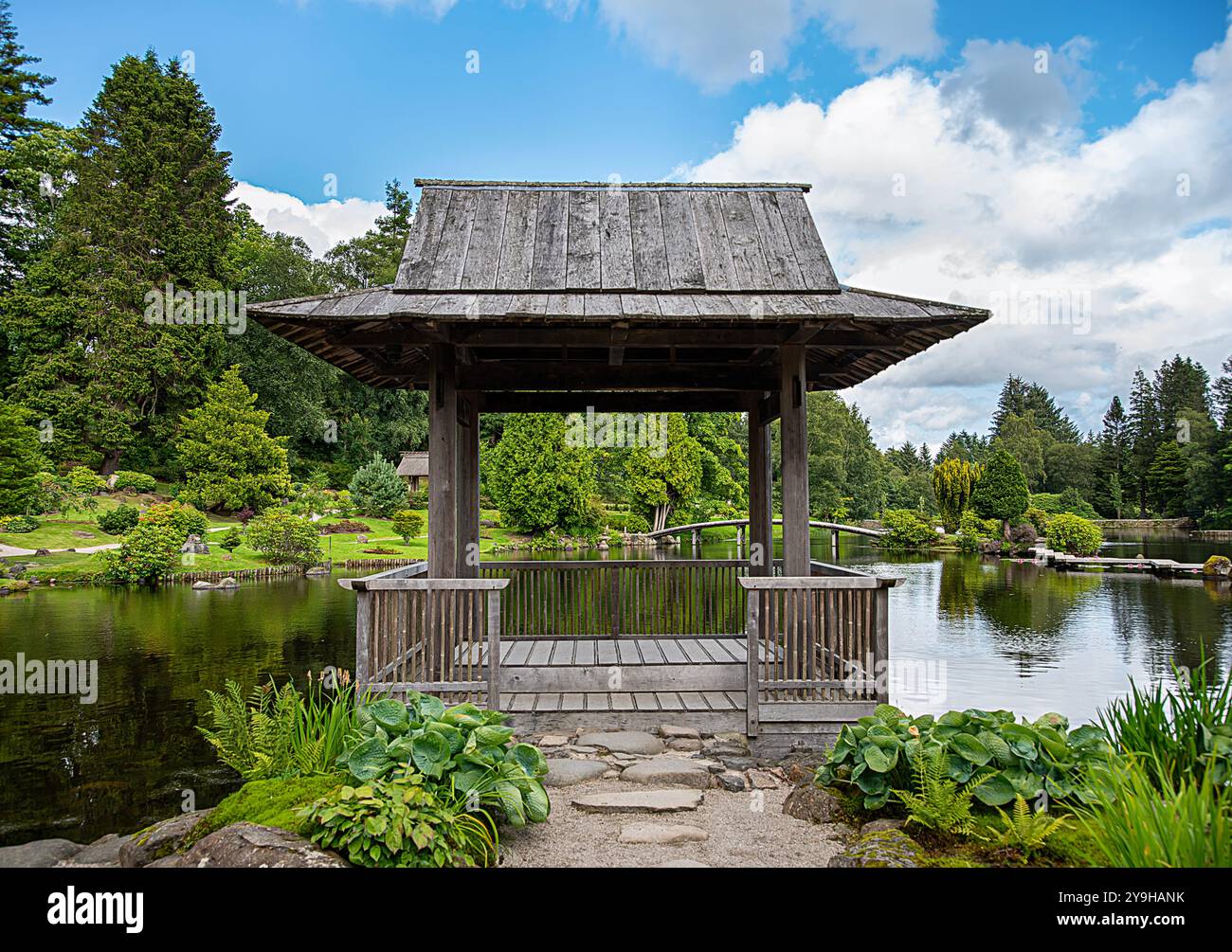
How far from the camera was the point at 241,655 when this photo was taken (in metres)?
10.6

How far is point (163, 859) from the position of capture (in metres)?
3.52

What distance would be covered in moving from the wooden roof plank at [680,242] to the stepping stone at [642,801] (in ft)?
12.8

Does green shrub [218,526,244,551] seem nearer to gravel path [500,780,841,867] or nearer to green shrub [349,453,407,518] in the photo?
green shrub [349,453,407,518]

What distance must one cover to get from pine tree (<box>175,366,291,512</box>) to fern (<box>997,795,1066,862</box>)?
2657 cm

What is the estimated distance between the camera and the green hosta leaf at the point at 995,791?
3.51 metres

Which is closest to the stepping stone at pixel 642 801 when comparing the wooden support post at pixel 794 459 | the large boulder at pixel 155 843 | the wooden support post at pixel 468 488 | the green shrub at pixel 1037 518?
the large boulder at pixel 155 843

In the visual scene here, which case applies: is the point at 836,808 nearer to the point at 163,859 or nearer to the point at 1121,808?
the point at 1121,808

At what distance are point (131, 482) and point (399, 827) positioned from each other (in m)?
28.5

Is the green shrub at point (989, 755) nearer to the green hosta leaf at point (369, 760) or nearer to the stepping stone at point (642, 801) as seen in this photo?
the stepping stone at point (642, 801)

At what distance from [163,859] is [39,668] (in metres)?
8.26

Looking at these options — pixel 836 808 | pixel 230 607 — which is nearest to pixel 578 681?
pixel 836 808

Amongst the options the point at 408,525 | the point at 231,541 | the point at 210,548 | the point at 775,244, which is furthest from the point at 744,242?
the point at 408,525

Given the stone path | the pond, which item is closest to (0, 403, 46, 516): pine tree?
the pond

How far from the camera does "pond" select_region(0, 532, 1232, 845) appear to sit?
611 cm
